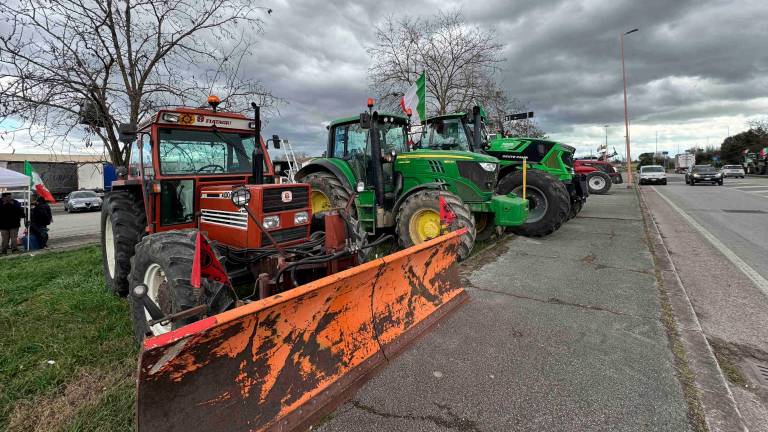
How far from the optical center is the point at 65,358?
125 inches

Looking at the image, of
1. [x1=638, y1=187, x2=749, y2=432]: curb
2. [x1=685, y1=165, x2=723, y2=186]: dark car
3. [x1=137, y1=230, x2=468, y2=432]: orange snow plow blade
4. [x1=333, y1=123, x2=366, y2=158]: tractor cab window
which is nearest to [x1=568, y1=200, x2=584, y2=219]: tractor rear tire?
[x1=638, y1=187, x2=749, y2=432]: curb

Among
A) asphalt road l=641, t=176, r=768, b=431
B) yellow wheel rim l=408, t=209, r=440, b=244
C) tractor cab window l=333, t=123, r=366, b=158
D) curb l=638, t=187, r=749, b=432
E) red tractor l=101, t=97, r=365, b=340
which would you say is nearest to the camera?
curb l=638, t=187, r=749, b=432

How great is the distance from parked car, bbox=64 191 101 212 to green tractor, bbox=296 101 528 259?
26007 millimetres

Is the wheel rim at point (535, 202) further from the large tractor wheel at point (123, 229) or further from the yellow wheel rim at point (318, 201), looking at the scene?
the large tractor wheel at point (123, 229)

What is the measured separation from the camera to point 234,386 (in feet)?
6.93

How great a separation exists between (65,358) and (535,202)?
842 centimetres

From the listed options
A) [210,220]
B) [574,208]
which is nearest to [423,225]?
[210,220]

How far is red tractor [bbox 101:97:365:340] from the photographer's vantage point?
310 cm

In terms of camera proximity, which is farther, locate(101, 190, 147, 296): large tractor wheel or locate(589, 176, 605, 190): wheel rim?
locate(589, 176, 605, 190): wheel rim

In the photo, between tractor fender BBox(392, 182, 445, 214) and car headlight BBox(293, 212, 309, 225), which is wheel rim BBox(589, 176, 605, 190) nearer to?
tractor fender BBox(392, 182, 445, 214)

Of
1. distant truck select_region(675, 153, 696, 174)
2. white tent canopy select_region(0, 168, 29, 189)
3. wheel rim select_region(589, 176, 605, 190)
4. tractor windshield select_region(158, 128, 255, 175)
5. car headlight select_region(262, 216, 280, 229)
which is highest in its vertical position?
distant truck select_region(675, 153, 696, 174)

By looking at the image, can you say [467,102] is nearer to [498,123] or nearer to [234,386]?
[498,123]

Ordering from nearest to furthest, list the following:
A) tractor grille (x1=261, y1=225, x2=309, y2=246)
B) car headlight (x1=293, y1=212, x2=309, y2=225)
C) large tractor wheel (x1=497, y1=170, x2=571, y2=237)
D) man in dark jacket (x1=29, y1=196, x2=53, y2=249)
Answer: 1. tractor grille (x1=261, y1=225, x2=309, y2=246)
2. car headlight (x1=293, y1=212, x2=309, y2=225)
3. large tractor wheel (x1=497, y1=170, x2=571, y2=237)
4. man in dark jacket (x1=29, y1=196, x2=53, y2=249)

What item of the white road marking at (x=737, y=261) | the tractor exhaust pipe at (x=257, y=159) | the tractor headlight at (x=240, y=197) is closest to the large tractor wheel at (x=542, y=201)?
the white road marking at (x=737, y=261)
